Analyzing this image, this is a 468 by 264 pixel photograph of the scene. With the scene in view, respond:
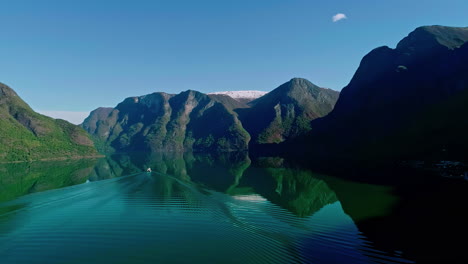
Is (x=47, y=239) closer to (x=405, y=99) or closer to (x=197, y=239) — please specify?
(x=197, y=239)

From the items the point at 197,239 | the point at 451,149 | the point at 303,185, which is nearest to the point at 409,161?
the point at 451,149

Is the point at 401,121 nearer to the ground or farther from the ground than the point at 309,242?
farther from the ground

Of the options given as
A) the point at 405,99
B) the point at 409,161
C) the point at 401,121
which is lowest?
the point at 409,161

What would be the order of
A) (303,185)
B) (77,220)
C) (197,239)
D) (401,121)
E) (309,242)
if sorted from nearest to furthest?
(309,242) < (197,239) < (77,220) < (303,185) < (401,121)

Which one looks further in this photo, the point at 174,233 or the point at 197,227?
the point at 197,227

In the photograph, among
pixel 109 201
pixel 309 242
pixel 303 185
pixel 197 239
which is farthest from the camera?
pixel 303 185

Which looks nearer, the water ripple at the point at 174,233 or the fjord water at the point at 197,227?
the water ripple at the point at 174,233

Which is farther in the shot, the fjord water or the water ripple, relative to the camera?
the fjord water

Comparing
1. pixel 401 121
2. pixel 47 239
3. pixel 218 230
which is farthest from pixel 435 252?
pixel 401 121

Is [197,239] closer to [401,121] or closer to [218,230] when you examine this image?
[218,230]

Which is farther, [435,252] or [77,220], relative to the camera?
[77,220]
